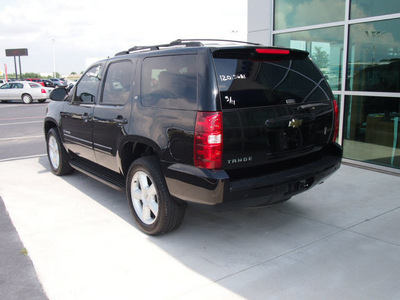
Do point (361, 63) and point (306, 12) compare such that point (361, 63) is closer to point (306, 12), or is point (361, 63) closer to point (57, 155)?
point (306, 12)

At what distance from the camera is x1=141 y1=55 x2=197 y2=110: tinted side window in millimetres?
3350

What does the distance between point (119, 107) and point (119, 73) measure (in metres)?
0.50

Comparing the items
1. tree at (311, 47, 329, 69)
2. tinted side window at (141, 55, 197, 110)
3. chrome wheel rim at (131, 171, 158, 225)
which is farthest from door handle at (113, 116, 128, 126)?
tree at (311, 47, 329, 69)

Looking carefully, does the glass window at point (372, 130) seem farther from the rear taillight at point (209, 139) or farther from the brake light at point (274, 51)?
the rear taillight at point (209, 139)

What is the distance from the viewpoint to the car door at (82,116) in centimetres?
491

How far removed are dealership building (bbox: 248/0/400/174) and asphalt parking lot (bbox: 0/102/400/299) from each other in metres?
1.40

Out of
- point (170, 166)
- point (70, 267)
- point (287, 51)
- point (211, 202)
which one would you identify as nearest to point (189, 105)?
point (170, 166)

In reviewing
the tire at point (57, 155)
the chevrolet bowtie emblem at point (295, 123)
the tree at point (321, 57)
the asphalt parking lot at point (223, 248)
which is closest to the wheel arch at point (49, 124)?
the tire at point (57, 155)

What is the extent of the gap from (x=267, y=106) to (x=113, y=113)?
1.85m

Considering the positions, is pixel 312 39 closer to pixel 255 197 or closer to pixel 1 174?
pixel 255 197

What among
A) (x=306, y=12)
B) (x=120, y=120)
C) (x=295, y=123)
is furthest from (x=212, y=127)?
(x=306, y=12)

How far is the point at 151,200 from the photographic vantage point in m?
3.86

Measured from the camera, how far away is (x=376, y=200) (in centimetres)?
483

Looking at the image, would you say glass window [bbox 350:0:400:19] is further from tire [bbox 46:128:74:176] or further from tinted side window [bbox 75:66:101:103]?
tire [bbox 46:128:74:176]
